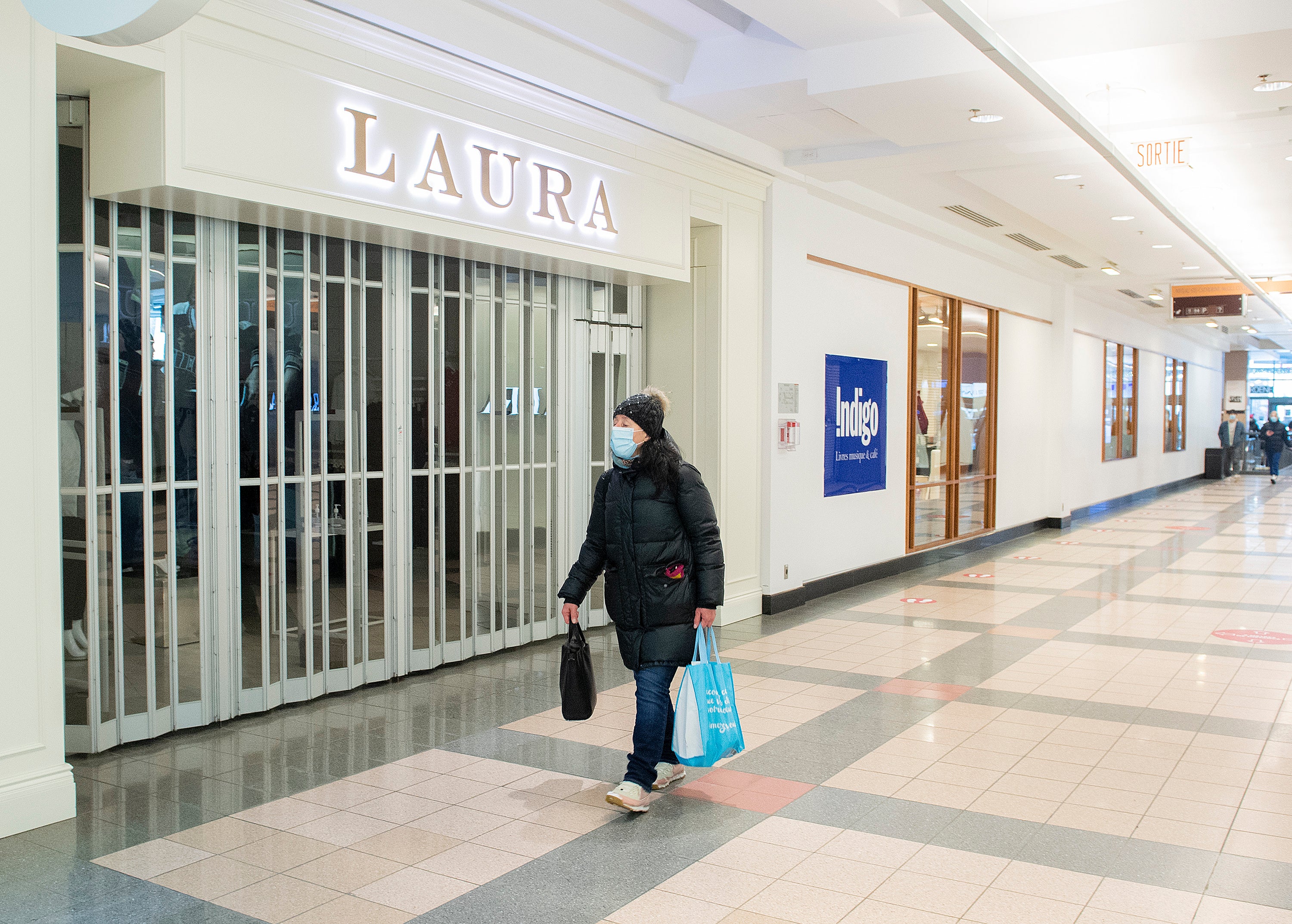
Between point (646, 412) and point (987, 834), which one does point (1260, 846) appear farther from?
point (646, 412)

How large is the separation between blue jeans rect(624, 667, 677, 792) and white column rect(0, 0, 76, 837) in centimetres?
209

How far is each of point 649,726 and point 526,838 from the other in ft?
2.07

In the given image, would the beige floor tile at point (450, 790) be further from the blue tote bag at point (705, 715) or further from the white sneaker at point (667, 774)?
the blue tote bag at point (705, 715)

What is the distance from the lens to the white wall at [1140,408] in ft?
53.2

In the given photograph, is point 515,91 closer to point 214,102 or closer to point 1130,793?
point 214,102

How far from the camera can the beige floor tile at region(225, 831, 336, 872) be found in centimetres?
358

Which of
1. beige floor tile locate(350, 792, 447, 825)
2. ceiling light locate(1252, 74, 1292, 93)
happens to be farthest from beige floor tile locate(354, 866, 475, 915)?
ceiling light locate(1252, 74, 1292, 93)

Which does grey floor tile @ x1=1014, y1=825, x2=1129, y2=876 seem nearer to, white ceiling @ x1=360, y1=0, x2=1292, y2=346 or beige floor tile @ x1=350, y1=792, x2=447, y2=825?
beige floor tile @ x1=350, y1=792, x2=447, y2=825

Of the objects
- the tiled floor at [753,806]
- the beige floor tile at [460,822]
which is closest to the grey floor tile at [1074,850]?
the tiled floor at [753,806]

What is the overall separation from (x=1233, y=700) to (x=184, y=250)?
19.0 feet

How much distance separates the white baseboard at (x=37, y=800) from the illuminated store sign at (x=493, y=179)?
283cm

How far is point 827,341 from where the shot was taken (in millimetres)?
9211

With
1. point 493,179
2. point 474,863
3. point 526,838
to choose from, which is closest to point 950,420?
point 493,179

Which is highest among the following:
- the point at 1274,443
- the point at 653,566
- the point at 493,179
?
the point at 493,179
